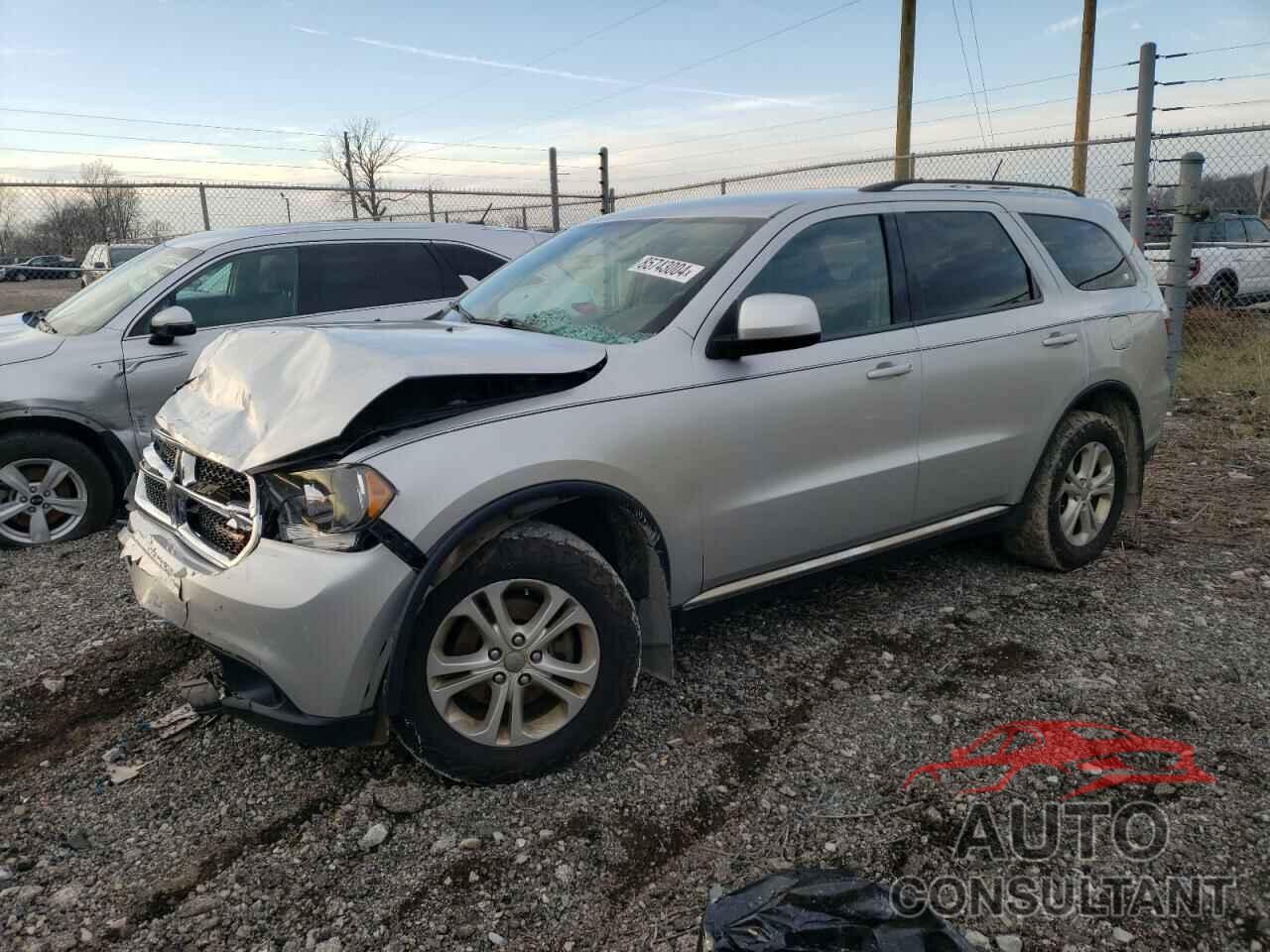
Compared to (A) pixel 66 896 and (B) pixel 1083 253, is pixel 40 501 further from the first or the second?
(B) pixel 1083 253

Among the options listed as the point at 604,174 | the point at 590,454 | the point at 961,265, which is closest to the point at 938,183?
the point at 961,265

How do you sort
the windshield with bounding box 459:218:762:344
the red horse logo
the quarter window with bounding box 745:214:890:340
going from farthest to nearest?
the quarter window with bounding box 745:214:890:340
the windshield with bounding box 459:218:762:344
the red horse logo

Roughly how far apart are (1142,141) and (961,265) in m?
5.24

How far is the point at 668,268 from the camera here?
3.37 metres

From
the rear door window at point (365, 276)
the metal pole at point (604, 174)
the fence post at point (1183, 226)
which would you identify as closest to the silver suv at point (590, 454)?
the rear door window at point (365, 276)

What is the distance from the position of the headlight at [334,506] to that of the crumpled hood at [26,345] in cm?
351

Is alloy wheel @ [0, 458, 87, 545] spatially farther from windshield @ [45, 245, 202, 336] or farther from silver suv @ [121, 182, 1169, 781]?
silver suv @ [121, 182, 1169, 781]

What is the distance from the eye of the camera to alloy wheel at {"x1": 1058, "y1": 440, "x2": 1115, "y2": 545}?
4.41 m

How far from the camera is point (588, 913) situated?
7.63 ft

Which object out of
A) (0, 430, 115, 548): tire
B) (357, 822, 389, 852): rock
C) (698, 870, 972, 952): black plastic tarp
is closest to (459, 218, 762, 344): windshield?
(357, 822, 389, 852): rock

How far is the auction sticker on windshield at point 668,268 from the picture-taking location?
10.8ft

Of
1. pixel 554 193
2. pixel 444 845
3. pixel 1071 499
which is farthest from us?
pixel 554 193

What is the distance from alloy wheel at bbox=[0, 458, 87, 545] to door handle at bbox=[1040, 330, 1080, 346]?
5054mm

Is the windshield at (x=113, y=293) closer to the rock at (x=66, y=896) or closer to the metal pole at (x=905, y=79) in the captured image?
the rock at (x=66, y=896)
